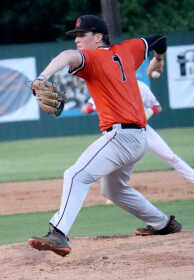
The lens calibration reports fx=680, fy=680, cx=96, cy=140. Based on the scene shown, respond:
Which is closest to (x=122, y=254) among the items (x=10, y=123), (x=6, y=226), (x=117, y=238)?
(x=117, y=238)

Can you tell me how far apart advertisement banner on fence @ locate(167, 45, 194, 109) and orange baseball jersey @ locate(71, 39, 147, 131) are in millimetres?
13572

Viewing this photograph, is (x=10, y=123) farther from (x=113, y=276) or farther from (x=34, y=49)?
(x=113, y=276)

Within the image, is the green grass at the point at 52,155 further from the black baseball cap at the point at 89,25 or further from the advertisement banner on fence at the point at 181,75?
the black baseball cap at the point at 89,25

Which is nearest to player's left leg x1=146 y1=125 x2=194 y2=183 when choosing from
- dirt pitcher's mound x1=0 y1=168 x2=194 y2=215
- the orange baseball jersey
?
dirt pitcher's mound x1=0 y1=168 x2=194 y2=215

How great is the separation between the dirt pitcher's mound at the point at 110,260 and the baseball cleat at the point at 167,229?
0.06 metres

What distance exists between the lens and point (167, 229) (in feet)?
21.0

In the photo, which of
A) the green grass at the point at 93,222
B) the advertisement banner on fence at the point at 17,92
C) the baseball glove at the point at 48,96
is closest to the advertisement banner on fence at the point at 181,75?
the advertisement banner on fence at the point at 17,92

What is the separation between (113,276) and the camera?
4.92 metres

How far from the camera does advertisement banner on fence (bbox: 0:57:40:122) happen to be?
18.5 metres

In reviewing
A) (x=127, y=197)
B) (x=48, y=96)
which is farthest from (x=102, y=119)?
(x=127, y=197)

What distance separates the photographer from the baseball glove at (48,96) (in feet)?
15.8

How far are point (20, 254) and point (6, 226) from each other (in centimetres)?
184

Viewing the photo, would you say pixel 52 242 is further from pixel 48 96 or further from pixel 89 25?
pixel 89 25

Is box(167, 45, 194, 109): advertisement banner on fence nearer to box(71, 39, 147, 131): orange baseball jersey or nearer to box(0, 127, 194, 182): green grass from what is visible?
box(0, 127, 194, 182): green grass
